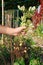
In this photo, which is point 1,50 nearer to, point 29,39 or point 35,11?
point 29,39

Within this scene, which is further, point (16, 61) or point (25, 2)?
point (25, 2)

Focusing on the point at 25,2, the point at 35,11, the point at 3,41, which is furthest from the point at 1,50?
the point at 25,2

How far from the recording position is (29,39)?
12.5 feet

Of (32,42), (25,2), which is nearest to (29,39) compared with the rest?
(32,42)

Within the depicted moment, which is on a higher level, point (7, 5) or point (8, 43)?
point (7, 5)

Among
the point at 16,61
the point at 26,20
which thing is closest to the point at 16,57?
the point at 16,61

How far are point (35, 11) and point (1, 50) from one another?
2.43ft

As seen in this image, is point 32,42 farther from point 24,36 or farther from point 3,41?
point 3,41

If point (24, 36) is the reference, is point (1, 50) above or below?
below

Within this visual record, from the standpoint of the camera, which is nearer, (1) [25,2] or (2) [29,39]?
(2) [29,39]

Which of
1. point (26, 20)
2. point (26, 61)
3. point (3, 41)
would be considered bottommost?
point (26, 61)

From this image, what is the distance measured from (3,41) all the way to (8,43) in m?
0.08

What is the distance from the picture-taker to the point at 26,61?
3.81m

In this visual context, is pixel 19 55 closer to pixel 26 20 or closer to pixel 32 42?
pixel 32 42
